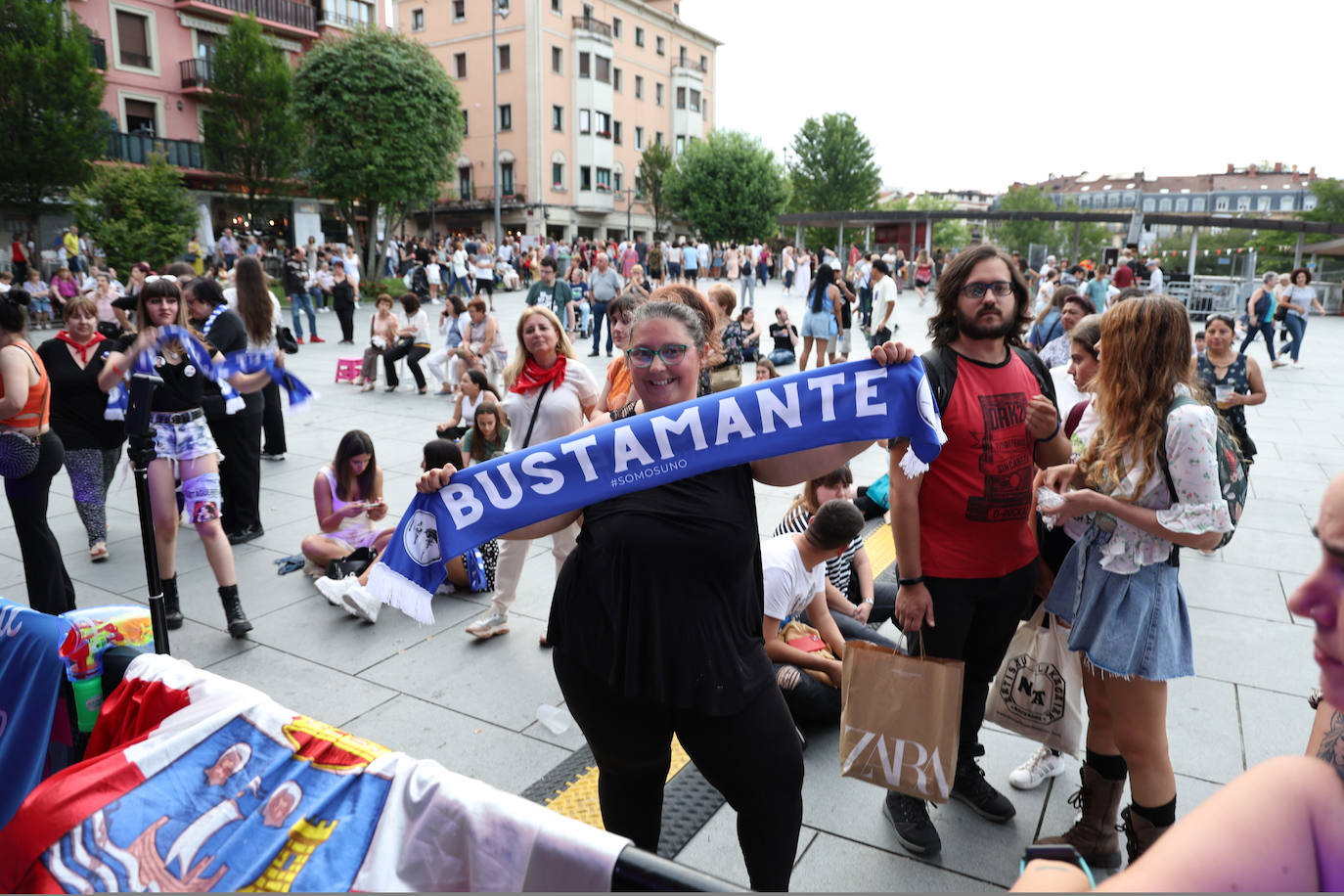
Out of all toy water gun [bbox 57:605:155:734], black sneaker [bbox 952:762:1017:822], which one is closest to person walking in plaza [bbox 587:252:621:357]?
black sneaker [bbox 952:762:1017:822]

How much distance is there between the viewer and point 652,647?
2225 mm

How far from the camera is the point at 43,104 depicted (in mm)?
25391

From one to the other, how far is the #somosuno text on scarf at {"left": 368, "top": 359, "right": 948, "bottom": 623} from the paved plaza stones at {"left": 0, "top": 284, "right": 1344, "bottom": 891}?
151 centimetres

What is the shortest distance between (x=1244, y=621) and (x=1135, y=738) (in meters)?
3.19

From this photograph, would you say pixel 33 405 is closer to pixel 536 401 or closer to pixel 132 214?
pixel 536 401

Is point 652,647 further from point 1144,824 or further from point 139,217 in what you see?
point 139,217

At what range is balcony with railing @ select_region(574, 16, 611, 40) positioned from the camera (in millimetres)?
52625

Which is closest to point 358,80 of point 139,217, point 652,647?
point 139,217

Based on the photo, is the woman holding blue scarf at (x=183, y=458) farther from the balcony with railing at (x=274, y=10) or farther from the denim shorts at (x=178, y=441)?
the balcony with railing at (x=274, y=10)

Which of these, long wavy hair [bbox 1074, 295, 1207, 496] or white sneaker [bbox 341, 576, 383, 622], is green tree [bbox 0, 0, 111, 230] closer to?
white sneaker [bbox 341, 576, 383, 622]

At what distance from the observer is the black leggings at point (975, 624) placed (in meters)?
3.11

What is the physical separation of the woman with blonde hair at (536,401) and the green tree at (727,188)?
49806mm

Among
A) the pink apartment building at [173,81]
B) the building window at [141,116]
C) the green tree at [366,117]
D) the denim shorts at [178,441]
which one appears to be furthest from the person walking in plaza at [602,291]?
the building window at [141,116]

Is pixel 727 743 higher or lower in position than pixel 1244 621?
higher
